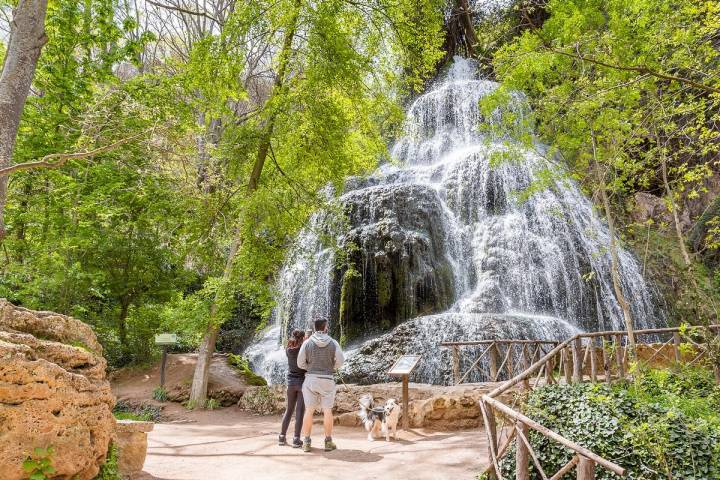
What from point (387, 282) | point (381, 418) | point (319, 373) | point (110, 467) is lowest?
point (110, 467)

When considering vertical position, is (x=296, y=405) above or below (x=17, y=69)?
below

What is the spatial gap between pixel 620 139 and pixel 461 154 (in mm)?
11023

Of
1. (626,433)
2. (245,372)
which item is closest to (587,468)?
(626,433)

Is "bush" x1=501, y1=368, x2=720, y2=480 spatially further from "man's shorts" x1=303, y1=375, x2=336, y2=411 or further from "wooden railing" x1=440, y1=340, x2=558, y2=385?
"wooden railing" x1=440, y1=340, x2=558, y2=385

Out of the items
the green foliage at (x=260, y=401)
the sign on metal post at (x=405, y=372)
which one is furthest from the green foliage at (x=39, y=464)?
the green foliage at (x=260, y=401)

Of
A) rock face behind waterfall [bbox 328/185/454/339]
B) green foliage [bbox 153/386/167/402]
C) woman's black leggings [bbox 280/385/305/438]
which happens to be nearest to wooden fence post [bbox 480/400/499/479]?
woman's black leggings [bbox 280/385/305/438]

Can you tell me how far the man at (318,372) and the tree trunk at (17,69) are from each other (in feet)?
12.8

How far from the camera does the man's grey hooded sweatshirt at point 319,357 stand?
20.8 feet

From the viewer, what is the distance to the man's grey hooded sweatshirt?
6.35 m

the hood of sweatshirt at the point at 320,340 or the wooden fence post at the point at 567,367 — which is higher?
the hood of sweatshirt at the point at 320,340

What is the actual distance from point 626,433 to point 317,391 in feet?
11.9

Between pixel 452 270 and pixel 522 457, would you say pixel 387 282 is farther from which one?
pixel 522 457

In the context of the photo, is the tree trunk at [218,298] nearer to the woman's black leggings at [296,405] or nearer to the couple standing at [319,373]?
the woman's black leggings at [296,405]

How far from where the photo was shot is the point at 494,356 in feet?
32.9
